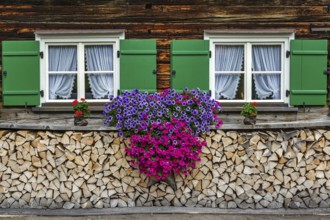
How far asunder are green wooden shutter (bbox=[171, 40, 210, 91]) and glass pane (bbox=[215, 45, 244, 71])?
38 cm

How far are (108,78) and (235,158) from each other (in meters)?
3.41

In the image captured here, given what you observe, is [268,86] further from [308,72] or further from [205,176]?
[205,176]

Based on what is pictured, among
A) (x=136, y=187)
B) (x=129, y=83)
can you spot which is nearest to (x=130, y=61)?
(x=129, y=83)

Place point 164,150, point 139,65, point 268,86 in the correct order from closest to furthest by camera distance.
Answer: point 164,150 → point 139,65 → point 268,86

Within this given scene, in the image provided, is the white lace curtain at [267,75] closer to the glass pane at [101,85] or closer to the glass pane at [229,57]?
the glass pane at [229,57]

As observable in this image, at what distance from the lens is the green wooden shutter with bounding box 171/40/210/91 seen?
9266 millimetres

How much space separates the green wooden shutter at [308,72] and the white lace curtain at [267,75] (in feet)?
1.09

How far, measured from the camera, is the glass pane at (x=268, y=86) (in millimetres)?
9586

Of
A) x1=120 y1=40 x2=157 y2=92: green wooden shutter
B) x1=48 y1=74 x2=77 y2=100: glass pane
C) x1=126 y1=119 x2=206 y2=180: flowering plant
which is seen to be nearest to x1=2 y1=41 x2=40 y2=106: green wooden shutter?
x1=48 y1=74 x2=77 y2=100: glass pane

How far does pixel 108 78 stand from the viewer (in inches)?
376

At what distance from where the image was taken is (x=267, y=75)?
31.4 ft

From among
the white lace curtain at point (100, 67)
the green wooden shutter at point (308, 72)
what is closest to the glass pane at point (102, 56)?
the white lace curtain at point (100, 67)

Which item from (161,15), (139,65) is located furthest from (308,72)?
(139,65)

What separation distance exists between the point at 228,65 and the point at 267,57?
766 mm
